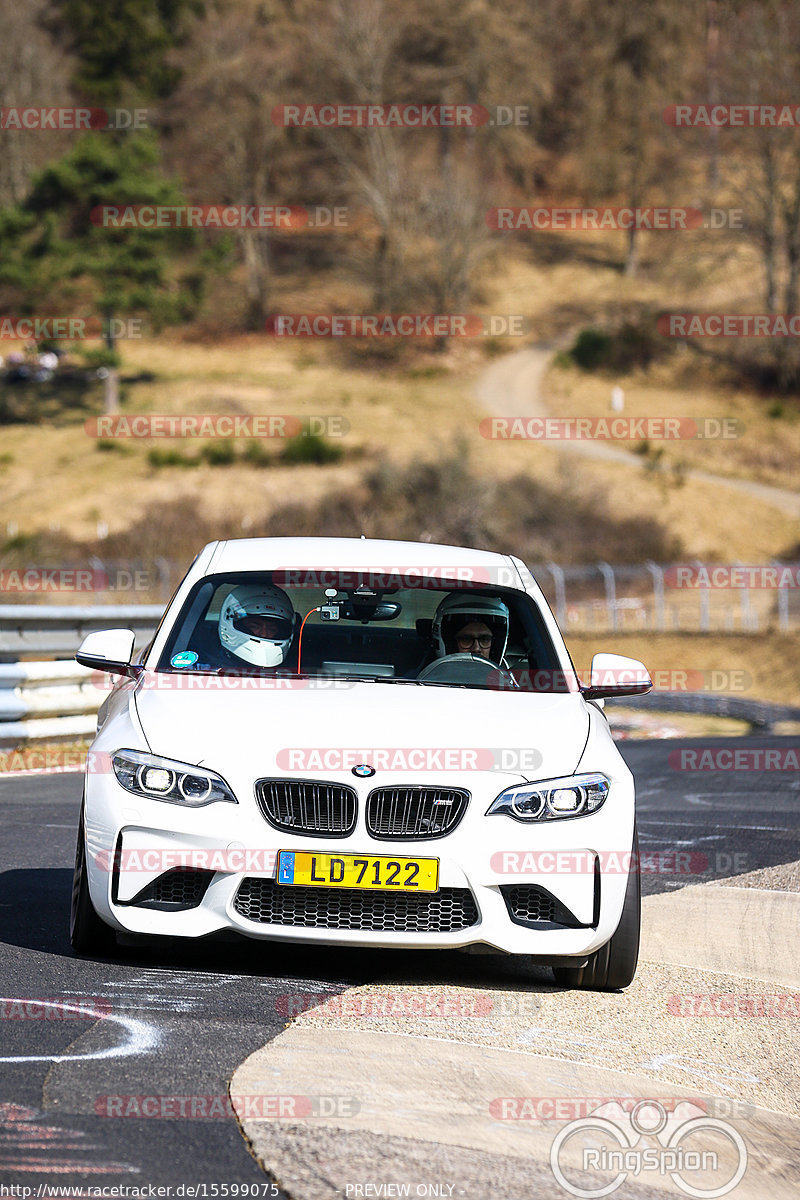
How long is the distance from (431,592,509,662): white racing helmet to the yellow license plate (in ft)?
5.68

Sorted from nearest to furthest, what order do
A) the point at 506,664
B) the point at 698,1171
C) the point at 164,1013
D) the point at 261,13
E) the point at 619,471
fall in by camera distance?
1. the point at 698,1171
2. the point at 164,1013
3. the point at 506,664
4. the point at 619,471
5. the point at 261,13

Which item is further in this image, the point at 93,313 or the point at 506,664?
the point at 93,313

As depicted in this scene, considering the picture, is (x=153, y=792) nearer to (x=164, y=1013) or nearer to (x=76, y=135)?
(x=164, y=1013)

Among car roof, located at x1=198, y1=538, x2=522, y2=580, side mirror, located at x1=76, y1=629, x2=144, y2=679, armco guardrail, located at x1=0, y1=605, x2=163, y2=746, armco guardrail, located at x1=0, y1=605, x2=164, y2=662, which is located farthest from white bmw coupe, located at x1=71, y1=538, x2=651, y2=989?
armco guardrail, located at x1=0, y1=605, x2=164, y2=662

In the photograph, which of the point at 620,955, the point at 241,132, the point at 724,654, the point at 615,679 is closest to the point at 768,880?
the point at 615,679

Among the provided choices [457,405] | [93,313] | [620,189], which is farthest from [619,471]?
[620,189]

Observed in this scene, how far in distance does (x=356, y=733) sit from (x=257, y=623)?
51.0 inches

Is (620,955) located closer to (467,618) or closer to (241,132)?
(467,618)

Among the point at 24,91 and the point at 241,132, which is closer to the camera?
the point at 241,132

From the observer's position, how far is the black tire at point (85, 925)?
545cm

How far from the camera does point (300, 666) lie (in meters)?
6.23

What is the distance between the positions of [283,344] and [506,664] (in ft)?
249

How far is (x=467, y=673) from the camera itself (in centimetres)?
623

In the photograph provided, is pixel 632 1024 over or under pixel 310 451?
over
